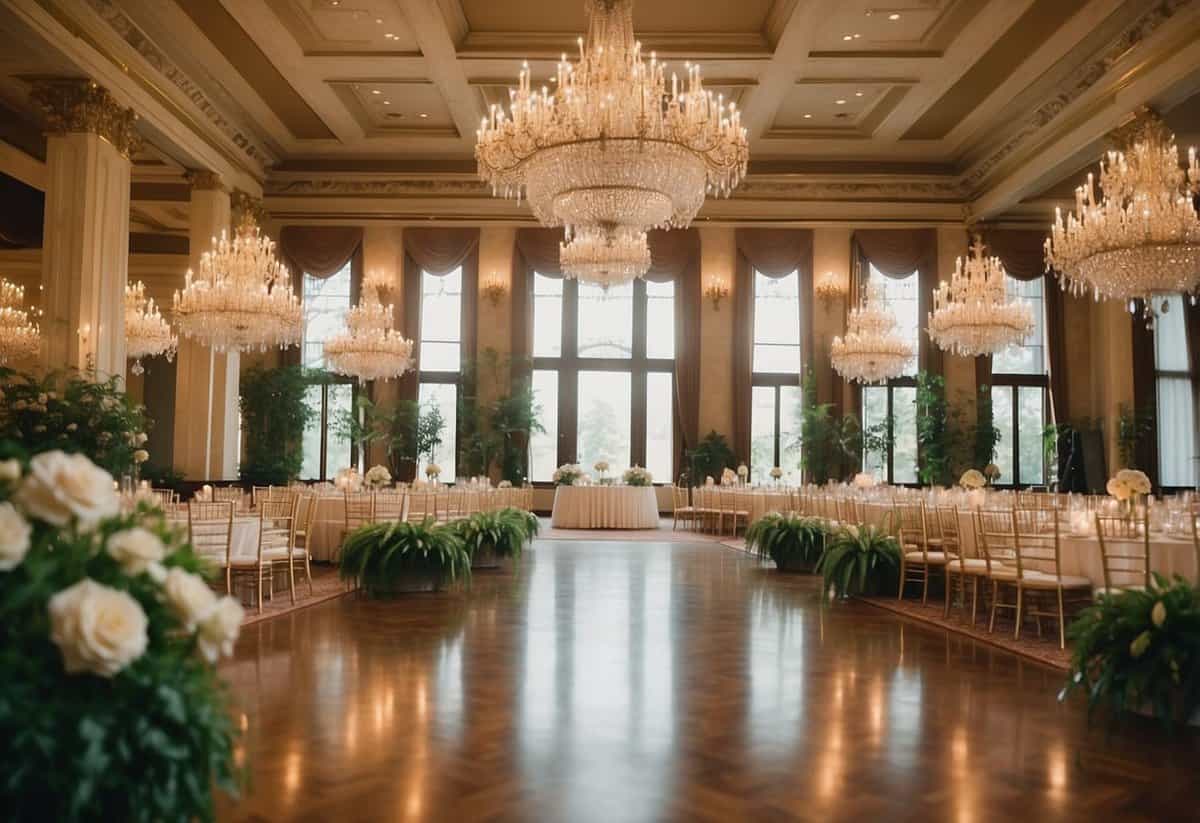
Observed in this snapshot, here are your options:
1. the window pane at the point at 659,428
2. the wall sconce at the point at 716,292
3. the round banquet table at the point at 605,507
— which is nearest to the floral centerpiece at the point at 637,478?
the round banquet table at the point at 605,507

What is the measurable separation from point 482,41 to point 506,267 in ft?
18.9

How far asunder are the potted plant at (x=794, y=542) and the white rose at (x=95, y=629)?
912cm

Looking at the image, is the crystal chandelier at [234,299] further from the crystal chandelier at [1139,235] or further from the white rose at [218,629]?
the white rose at [218,629]

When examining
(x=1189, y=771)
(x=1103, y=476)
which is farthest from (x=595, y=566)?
(x=1103, y=476)

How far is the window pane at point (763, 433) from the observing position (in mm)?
18047

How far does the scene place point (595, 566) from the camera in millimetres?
10195

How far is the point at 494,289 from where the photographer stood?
17891 millimetres

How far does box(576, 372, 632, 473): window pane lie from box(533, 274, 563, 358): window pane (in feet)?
2.71

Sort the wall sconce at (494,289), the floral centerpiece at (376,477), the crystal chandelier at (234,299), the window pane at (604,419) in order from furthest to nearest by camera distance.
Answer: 1. the window pane at (604,419)
2. the wall sconce at (494,289)
3. the floral centerpiece at (376,477)
4. the crystal chandelier at (234,299)

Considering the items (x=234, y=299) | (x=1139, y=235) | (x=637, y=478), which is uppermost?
(x=1139, y=235)

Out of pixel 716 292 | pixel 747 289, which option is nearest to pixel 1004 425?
pixel 747 289

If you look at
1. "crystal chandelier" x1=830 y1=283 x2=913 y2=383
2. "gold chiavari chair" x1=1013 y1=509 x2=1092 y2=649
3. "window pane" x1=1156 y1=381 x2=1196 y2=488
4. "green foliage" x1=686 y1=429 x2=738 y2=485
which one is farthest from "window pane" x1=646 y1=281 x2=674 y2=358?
"gold chiavari chair" x1=1013 y1=509 x2=1092 y2=649

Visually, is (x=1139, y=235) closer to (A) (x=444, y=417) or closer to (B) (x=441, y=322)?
(A) (x=444, y=417)

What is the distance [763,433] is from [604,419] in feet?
10.0
